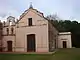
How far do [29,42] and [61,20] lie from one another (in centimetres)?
2676

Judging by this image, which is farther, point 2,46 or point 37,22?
point 2,46

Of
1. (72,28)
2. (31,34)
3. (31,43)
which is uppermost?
(72,28)

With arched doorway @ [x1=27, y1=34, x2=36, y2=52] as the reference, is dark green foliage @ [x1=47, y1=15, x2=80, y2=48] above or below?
above

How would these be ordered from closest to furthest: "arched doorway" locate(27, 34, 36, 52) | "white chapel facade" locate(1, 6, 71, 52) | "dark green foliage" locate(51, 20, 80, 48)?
"white chapel facade" locate(1, 6, 71, 52) < "arched doorway" locate(27, 34, 36, 52) < "dark green foliage" locate(51, 20, 80, 48)

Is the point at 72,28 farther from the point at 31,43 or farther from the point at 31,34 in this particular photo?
the point at 31,43

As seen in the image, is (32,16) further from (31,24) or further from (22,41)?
(22,41)

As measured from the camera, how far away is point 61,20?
170 ft

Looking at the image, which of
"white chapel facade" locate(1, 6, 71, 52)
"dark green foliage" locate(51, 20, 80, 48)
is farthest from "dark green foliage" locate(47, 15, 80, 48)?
"white chapel facade" locate(1, 6, 71, 52)

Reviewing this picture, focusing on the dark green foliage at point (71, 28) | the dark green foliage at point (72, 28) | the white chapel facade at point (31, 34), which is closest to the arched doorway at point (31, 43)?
the white chapel facade at point (31, 34)

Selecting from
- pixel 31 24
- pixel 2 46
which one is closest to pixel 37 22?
pixel 31 24

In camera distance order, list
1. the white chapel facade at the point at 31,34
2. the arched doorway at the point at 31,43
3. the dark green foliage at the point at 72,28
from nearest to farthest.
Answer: the white chapel facade at the point at 31,34 < the arched doorway at the point at 31,43 < the dark green foliage at the point at 72,28

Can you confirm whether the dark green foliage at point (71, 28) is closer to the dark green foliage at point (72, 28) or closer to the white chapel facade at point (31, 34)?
the dark green foliage at point (72, 28)

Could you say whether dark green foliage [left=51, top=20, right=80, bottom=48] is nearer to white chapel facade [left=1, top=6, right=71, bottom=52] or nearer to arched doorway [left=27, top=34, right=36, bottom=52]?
white chapel facade [left=1, top=6, right=71, bottom=52]

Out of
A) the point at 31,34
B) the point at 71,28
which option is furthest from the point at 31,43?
the point at 71,28
